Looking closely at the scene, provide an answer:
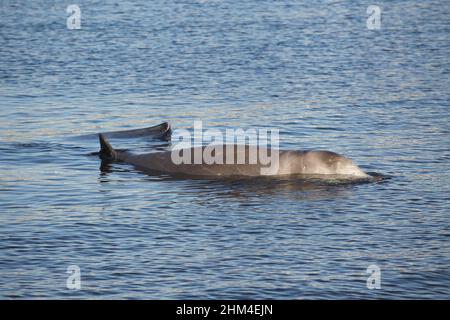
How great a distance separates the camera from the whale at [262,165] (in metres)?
25.1

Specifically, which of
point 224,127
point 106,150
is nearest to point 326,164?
point 106,150

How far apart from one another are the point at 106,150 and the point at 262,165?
480cm

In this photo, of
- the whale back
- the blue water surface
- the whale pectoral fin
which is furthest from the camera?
the whale pectoral fin

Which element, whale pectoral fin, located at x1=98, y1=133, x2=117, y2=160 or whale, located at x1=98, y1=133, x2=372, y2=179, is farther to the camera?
whale pectoral fin, located at x1=98, y1=133, x2=117, y2=160

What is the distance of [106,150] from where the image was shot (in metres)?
27.6

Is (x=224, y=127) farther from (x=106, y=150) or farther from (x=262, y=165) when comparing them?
(x=262, y=165)

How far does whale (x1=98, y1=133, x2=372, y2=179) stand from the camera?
82.3ft

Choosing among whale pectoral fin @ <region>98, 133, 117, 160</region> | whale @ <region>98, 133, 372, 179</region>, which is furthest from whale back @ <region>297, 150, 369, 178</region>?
whale pectoral fin @ <region>98, 133, 117, 160</region>

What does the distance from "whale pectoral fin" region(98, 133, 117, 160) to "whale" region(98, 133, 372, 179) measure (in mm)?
1349

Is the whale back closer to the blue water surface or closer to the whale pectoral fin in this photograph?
the blue water surface

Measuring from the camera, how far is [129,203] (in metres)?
23.5

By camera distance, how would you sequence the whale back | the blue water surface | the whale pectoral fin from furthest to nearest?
the whale pectoral fin
the whale back
the blue water surface

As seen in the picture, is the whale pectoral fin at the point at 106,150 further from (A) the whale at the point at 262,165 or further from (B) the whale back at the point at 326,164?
(B) the whale back at the point at 326,164
